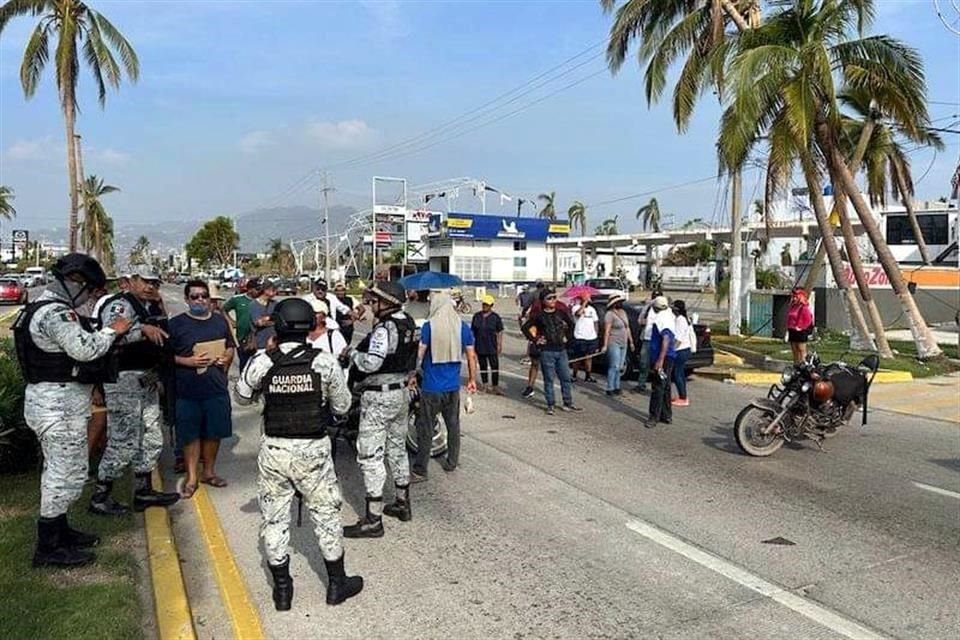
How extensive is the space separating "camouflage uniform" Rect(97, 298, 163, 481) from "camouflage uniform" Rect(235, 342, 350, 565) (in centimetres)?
206

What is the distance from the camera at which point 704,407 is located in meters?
11.5

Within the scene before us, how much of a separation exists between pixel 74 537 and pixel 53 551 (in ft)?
0.70

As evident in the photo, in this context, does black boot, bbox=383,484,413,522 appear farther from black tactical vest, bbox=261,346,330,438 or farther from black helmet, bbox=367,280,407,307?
black tactical vest, bbox=261,346,330,438

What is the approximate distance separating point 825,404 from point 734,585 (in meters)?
4.13

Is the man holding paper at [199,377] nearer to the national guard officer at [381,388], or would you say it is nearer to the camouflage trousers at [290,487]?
the national guard officer at [381,388]

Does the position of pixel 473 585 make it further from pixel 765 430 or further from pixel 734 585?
pixel 765 430

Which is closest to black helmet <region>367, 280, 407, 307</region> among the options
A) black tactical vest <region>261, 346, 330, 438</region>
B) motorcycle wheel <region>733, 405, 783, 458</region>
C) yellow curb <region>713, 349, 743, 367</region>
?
black tactical vest <region>261, 346, 330, 438</region>

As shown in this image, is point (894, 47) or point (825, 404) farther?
point (894, 47)

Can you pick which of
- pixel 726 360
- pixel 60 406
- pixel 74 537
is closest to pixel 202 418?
pixel 74 537

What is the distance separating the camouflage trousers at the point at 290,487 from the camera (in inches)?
172

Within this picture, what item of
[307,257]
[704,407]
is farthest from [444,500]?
[307,257]

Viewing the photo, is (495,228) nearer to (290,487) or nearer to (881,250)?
(881,250)

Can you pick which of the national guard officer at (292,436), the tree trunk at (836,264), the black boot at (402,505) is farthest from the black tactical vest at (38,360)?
the tree trunk at (836,264)

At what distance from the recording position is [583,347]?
13.5 metres
